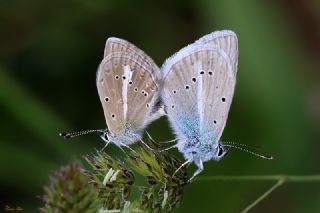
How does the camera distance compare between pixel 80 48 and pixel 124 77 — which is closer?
pixel 124 77

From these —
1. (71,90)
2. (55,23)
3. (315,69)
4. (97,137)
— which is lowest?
(315,69)

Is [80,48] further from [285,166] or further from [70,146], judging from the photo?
[285,166]

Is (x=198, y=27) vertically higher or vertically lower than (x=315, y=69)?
higher

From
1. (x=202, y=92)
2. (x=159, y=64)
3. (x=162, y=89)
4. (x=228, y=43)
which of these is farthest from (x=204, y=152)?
(x=159, y=64)

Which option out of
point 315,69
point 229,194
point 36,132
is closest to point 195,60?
point 229,194

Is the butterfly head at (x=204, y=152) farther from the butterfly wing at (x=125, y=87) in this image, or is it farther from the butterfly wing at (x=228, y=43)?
the butterfly wing at (x=228, y=43)

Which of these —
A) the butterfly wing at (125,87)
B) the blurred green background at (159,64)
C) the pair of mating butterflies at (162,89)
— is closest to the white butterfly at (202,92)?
the pair of mating butterflies at (162,89)

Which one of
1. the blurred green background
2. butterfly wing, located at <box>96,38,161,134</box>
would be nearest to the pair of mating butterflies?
butterfly wing, located at <box>96,38,161,134</box>
